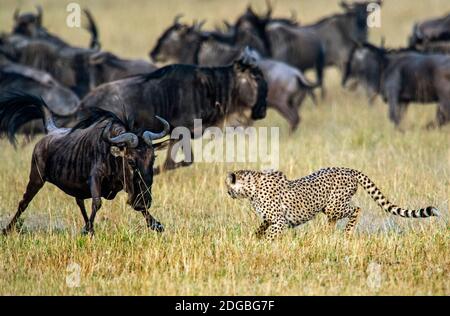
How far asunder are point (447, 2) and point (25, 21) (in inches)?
547

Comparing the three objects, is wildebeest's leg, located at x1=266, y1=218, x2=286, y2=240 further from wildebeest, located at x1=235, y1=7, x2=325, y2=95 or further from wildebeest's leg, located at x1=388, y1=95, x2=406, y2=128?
wildebeest, located at x1=235, y1=7, x2=325, y2=95

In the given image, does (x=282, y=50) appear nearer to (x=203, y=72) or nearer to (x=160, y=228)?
(x=203, y=72)

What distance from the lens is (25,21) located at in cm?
1680

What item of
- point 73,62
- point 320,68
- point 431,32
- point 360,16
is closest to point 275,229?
point 73,62

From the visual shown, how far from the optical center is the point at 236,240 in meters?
6.48

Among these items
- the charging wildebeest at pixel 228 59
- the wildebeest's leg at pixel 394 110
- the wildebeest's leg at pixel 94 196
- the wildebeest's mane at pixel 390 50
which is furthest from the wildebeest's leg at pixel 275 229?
the wildebeest's mane at pixel 390 50

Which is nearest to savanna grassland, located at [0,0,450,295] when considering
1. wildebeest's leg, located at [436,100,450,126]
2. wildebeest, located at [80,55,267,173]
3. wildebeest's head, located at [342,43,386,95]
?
wildebeest, located at [80,55,267,173]

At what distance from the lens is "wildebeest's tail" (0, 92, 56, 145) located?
775 cm

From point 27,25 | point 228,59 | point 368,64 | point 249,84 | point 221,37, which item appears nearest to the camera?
point 249,84

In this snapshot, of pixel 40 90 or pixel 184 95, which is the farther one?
pixel 40 90

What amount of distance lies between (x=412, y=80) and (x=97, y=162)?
709 centimetres

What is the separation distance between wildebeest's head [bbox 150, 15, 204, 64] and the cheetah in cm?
839

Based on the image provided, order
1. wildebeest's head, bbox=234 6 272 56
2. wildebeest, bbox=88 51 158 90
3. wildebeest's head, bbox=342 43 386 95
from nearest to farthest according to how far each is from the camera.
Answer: wildebeest, bbox=88 51 158 90 → wildebeest's head, bbox=342 43 386 95 → wildebeest's head, bbox=234 6 272 56

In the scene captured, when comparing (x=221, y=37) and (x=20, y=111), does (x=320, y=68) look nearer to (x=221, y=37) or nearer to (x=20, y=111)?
(x=221, y=37)
